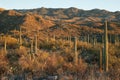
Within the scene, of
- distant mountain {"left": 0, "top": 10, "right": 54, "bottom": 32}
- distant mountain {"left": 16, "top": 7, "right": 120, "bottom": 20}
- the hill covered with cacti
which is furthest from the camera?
distant mountain {"left": 16, "top": 7, "right": 120, "bottom": 20}

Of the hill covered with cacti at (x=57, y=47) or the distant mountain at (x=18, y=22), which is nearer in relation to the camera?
the hill covered with cacti at (x=57, y=47)

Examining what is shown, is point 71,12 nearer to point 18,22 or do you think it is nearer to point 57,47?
point 18,22

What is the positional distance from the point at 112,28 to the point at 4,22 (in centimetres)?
A: 2680

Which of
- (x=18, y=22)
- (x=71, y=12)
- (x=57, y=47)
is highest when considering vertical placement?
(x=71, y=12)

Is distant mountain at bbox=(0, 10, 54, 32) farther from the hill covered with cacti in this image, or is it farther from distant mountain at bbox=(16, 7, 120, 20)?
distant mountain at bbox=(16, 7, 120, 20)

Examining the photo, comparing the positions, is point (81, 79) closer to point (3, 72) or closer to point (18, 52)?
point (3, 72)

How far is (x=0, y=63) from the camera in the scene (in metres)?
15.4

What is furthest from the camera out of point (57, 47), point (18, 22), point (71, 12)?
point (71, 12)

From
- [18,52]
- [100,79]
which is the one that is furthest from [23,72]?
[18,52]

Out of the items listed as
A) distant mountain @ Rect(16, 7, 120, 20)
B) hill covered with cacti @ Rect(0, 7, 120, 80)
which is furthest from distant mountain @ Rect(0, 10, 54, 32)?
distant mountain @ Rect(16, 7, 120, 20)

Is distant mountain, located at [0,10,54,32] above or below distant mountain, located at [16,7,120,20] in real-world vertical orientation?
below

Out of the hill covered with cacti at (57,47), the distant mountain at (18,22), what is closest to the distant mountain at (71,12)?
the hill covered with cacti at (57,47)

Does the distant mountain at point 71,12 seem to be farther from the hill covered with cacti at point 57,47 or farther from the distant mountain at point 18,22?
the distant mountain at point 18,22

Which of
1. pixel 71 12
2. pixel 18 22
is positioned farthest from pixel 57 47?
pixel 71 12
